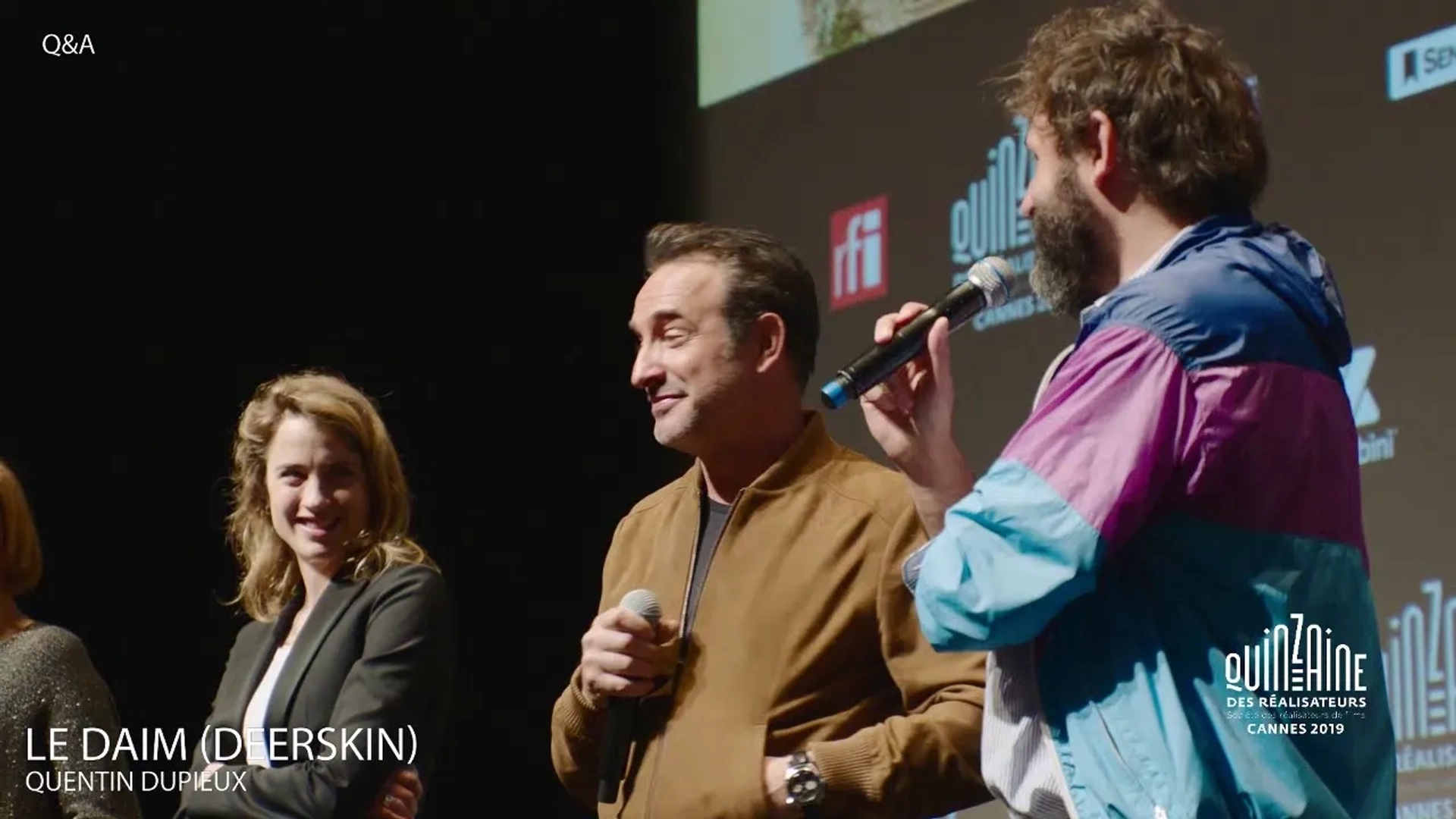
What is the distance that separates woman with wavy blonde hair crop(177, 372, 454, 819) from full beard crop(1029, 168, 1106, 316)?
138cm

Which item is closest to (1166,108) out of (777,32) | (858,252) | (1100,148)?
(1100,148)

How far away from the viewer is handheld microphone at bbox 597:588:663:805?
241 centimetres

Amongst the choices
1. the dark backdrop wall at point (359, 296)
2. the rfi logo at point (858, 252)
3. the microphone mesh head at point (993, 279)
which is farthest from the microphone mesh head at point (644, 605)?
the dark backdrop wall at point (359, 296)

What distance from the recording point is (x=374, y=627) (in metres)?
2.88

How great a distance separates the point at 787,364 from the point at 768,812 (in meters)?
0.69

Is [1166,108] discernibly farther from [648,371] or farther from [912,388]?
[648,371]

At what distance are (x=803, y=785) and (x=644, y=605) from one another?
333 mm

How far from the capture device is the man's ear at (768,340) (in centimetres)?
260

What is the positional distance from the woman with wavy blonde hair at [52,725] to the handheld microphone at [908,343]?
6.11ft

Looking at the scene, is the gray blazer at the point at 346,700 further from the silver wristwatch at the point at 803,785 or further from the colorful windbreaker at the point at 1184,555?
the colorful windbreaker at the point at 1184,555

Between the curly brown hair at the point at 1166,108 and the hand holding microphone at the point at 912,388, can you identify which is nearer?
the curly brown hair at the point at 1166,108

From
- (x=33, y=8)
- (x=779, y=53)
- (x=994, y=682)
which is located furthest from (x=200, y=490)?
(x=994, y=682)

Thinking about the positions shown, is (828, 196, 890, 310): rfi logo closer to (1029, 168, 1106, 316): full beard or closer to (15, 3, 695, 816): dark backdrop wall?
(15, 3, 695, 816): dark backdrop wall

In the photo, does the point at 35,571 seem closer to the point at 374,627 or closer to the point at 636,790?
the point at 374,627
